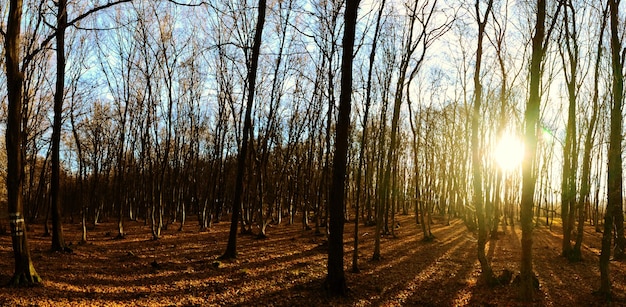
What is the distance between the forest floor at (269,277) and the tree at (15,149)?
491mm

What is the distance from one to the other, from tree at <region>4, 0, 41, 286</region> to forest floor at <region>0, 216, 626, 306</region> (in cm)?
49

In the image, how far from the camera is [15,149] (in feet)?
21.5

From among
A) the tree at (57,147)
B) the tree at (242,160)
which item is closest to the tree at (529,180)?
the tree at (242,160)

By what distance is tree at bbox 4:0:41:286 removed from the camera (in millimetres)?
6355

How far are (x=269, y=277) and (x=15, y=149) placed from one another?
6.17 metres

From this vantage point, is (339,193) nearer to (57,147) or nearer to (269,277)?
(269,277)

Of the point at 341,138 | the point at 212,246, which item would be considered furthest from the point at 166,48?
the point at 341,138

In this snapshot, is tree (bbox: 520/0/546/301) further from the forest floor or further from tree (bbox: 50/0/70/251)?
tree (bbox: 50/0/70/251)

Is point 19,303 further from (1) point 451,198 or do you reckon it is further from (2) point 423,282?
(1) point 451,198

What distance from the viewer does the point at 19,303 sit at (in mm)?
5707

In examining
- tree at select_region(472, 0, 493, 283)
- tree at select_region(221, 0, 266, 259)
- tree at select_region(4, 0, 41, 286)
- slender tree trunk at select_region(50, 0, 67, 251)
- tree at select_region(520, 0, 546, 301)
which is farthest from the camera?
slender tree trunk at select_region(50, 0, 67, 251)

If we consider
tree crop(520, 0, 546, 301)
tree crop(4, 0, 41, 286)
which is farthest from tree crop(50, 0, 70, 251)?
tree crop(520, 0, 546, 301)

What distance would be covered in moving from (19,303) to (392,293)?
24.3 ft

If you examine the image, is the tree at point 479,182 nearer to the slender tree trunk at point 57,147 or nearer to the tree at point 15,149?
the tree at point 15,149
